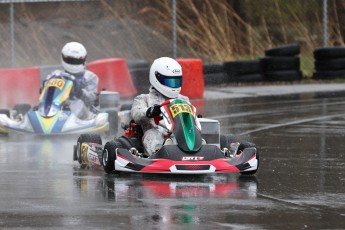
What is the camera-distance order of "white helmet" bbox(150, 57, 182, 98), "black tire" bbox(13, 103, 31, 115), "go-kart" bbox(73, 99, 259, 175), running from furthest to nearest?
"black tire" bbox(13, 103, 31, 115) < "white helmet" bbox(150, 57, 182, 98) < "go-kart" bbox(73, 99, 259, 175)

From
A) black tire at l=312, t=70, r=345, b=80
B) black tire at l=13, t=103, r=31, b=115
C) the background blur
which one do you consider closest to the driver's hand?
black tire at l=13, t=103, r=31, b=115

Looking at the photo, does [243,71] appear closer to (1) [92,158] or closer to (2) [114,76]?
(2) [114,76]

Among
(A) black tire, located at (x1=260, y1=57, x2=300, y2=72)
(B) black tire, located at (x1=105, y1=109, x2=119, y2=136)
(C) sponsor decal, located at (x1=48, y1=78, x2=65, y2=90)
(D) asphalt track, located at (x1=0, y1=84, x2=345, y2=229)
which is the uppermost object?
(A) black tire, located at (x1=260, y1=57, x2=300, y2=72)

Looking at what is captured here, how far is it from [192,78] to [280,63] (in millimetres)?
3318

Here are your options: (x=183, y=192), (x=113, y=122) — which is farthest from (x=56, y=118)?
(x=183, y=192)

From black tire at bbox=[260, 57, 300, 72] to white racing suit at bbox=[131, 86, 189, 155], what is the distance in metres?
11.8

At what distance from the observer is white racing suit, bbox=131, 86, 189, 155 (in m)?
11.0

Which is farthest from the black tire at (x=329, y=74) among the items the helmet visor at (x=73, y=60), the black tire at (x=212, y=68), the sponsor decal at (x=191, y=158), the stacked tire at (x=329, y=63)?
the sponsor decal at (x=191, y=158)

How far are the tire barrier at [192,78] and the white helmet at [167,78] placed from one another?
8.99 meters

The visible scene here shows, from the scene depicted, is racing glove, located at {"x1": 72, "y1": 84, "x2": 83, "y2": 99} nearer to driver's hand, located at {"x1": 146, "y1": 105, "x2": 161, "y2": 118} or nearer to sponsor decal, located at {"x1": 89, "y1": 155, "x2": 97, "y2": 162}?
sponsor decal, located at {"x1": 89, "y1": 155, "x2": 97, "y2": 162}

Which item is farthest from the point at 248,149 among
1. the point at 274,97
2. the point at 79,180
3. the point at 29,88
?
the point at 274,97

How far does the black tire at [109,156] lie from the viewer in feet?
35.3

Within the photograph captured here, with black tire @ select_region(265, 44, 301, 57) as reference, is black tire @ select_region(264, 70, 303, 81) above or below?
below

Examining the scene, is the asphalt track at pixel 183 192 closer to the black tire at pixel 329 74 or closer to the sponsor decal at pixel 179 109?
the sponsor decal at pixel 179 109
